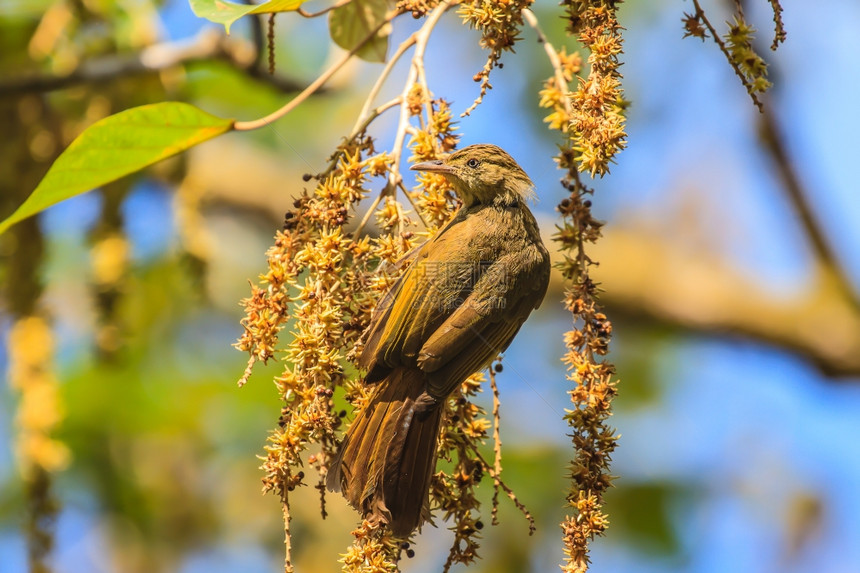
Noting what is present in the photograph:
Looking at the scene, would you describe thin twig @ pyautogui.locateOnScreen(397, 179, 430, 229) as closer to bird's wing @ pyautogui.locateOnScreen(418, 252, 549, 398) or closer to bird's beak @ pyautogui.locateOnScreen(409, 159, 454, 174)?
bird's beak @ pyautogui.locateOnScreen(409, 159, 454, 174)

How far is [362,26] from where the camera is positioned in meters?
3.19

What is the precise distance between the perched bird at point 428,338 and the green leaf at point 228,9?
609mm

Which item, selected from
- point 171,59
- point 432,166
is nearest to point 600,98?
point 432,166

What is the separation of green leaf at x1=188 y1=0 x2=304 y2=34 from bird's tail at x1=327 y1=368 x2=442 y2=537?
114 cm

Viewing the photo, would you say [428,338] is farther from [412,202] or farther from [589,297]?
[589,297]

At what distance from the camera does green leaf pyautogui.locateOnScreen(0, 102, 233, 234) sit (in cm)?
241

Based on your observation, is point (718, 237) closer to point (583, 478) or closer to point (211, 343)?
point (211, 343)

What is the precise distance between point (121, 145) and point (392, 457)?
122cm

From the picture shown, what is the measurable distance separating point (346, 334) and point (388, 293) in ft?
0.59

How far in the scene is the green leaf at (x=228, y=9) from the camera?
2381 millimetres

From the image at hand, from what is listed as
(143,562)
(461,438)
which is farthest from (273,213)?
(461,438)

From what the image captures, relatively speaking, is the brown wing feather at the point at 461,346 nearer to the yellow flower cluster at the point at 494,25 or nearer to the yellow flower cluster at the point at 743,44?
the yellow flower cluster at the point at 494,25

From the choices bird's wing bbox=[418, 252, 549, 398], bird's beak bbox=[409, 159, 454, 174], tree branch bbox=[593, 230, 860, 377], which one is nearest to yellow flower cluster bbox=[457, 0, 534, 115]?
bird's beak bbox=[409, 159, 454, 174]

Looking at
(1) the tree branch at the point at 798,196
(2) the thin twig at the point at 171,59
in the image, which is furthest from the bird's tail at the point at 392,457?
(1) the tree branch at the point at 798,196
